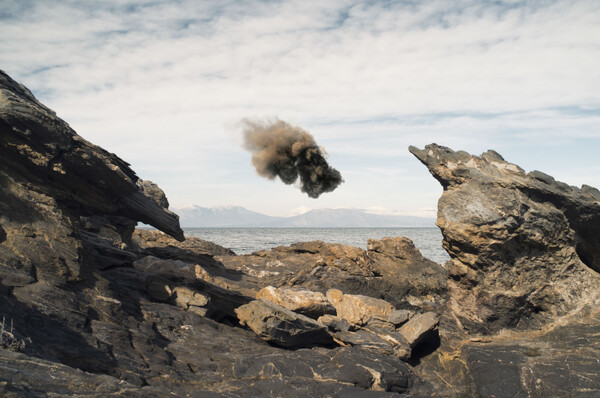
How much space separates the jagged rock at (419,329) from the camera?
12.7 metres

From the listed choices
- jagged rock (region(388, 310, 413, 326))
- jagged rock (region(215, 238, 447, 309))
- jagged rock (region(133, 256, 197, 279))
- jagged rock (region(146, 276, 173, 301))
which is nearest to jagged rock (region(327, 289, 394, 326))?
jagged rock (region(388, 310, 413, 326))

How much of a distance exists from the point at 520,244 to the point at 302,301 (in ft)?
23.4

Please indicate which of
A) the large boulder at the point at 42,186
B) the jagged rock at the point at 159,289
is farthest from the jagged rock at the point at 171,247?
the large boulder at the point at 42,186

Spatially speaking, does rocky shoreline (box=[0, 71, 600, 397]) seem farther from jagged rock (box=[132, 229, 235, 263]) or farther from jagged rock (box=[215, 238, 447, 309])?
jagged rock (box=[132, 229, 235, 263])

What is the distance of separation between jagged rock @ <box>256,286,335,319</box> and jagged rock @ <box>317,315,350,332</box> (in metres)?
0.72

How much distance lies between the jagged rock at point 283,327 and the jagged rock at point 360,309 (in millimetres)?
2386

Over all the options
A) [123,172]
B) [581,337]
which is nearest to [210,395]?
[123,172]

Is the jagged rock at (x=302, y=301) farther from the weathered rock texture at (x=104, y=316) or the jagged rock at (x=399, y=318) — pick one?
the jagged rock at (x=399, y=318)

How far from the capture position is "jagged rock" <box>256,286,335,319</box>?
1377 centimetres

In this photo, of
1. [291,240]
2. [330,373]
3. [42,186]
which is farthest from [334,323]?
[291,240]

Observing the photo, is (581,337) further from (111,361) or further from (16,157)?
(16,157)

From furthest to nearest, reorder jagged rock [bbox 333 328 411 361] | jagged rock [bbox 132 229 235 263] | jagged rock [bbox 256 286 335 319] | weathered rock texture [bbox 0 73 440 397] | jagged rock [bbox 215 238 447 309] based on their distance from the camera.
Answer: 1. jagged rock [bbox 132 229 235 263]
2. jagged rock [bbox 215 238 447 309]
3. jagged rock [bbox 256 286 335 319]
4. jagged rock [bbox 333 328 411 361]
5. weathered rock texture [bbox 0 73 440 397]

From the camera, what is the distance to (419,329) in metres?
12.9

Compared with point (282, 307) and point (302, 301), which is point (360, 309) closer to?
point (302, 301)
